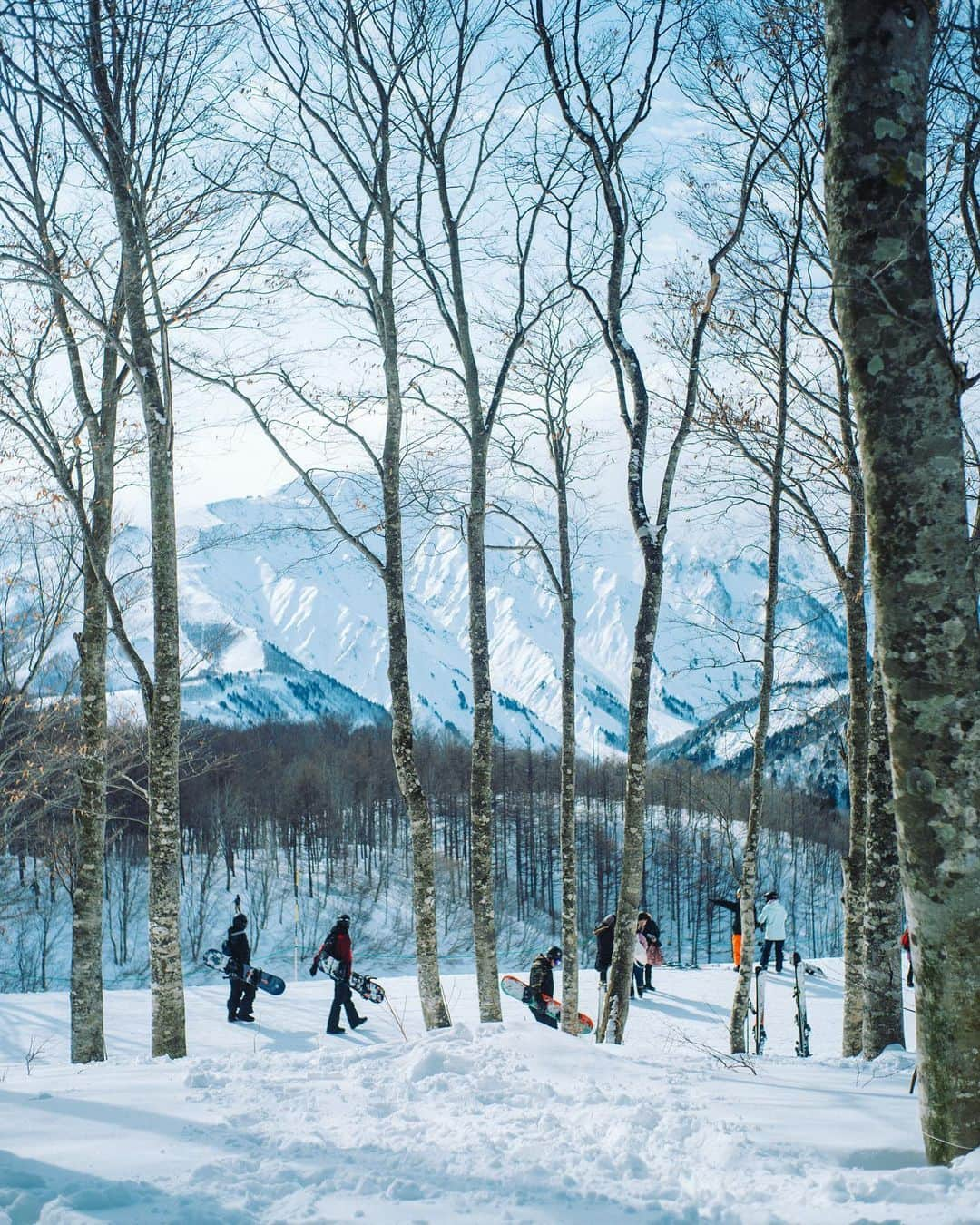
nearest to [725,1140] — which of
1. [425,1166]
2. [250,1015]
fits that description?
[425,1166]

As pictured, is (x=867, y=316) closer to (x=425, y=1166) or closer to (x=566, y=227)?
(x=425, y=1166)

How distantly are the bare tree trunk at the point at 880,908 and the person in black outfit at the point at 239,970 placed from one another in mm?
8078

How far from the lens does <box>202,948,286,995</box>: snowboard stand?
1188 centimetres

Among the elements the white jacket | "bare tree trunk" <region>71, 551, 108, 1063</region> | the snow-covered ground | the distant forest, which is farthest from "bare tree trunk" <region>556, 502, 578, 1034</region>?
the distant forest

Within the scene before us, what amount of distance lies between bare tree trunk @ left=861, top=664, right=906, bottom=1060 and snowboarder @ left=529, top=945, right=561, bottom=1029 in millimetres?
5211

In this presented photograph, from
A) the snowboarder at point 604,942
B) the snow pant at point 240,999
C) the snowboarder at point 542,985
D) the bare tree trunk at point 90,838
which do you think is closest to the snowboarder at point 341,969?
the snow pant at point 240,999

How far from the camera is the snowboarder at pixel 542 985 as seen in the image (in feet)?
38.5

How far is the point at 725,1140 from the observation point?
10.9 ft

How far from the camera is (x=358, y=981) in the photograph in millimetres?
12352

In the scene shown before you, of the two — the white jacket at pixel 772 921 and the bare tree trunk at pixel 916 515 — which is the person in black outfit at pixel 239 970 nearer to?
the white jacket at pixel 772 921

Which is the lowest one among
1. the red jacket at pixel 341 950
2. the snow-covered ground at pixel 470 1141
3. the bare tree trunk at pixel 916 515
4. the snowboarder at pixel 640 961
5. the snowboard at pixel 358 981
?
the snowboarder at pixel 640 961

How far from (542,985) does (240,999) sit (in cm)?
469

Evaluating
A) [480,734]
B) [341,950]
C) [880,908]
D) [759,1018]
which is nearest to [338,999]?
[341,950]

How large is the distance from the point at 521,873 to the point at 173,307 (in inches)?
2310
